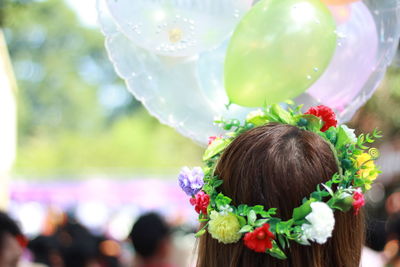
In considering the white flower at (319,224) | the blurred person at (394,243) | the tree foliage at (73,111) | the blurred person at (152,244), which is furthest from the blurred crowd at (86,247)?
the tree foliage at (73,111)

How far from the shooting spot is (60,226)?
6062 millimetres

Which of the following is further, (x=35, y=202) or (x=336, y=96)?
(x=35, y=202)

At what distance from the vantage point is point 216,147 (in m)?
1.52

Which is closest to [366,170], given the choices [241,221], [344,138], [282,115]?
[344,138]

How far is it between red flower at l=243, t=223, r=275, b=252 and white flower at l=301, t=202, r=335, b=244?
71 mm

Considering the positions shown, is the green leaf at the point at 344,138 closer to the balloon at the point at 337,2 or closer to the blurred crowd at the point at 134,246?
the blurred crowd at the point at 134,246

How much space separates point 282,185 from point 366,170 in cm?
27

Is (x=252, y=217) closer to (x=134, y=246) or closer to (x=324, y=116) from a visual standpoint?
(x=324, y=116)

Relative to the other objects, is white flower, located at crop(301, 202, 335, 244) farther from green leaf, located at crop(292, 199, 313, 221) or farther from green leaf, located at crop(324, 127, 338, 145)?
green leaf, located at crop(324, 127, 338, 145)

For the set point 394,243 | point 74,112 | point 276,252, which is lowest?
point 74,112

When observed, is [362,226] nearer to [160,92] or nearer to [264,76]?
[264,76]

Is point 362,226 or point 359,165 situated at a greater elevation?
point 359,165

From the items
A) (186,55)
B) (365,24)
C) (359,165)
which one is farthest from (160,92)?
(359,165)

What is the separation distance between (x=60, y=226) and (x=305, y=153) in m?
5.09
